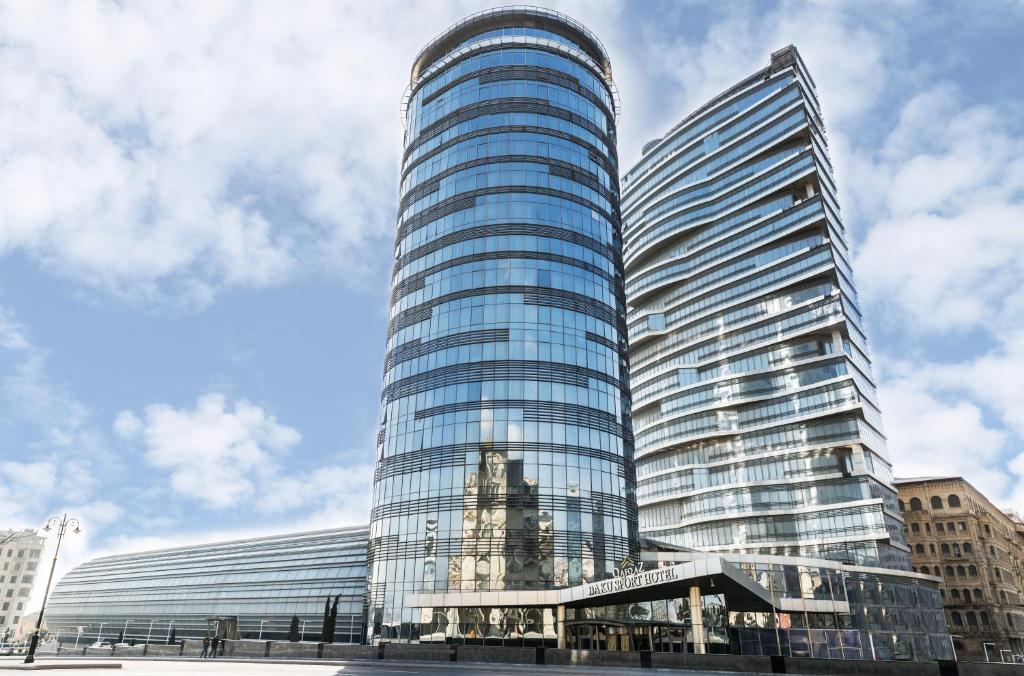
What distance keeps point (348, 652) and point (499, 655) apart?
1138 centimetres

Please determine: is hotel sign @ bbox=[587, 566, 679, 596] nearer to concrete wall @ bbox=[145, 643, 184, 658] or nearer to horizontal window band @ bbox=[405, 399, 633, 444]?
horizontal window band @ bbox=[405, 399, 633, 444]

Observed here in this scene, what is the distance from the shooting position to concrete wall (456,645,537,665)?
43812 millimetres

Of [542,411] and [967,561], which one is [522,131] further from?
[967,561]

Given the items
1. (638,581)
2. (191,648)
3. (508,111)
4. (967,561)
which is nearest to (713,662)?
(638,581)

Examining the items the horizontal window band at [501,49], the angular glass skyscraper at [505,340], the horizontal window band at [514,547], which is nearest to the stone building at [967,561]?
the angular glass skyscraper at [505,340]

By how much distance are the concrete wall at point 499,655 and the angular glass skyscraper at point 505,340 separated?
926cm

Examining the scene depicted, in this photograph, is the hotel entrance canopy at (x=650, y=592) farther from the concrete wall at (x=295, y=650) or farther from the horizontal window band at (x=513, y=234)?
the horizontal window band at (x=513, y=234)

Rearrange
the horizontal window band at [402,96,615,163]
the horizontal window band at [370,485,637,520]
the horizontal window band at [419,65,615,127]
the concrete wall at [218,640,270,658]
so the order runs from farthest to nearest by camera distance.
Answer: the horizontal window band at [419,65,615,127], the horizontal window band at [402,96,615,163], the horizontal window band at [370,485,637,520], the concrete wall at [218,640,270,658]

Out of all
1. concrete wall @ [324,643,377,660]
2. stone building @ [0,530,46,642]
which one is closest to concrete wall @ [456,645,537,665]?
concrete wall @ [324,643,377,660]

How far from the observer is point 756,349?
109750 mm

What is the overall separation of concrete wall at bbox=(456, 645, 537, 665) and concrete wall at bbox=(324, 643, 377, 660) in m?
6.48

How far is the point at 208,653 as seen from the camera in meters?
53.7

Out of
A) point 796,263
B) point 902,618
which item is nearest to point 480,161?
point 796,263

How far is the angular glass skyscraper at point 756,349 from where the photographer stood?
97125 millimetres
